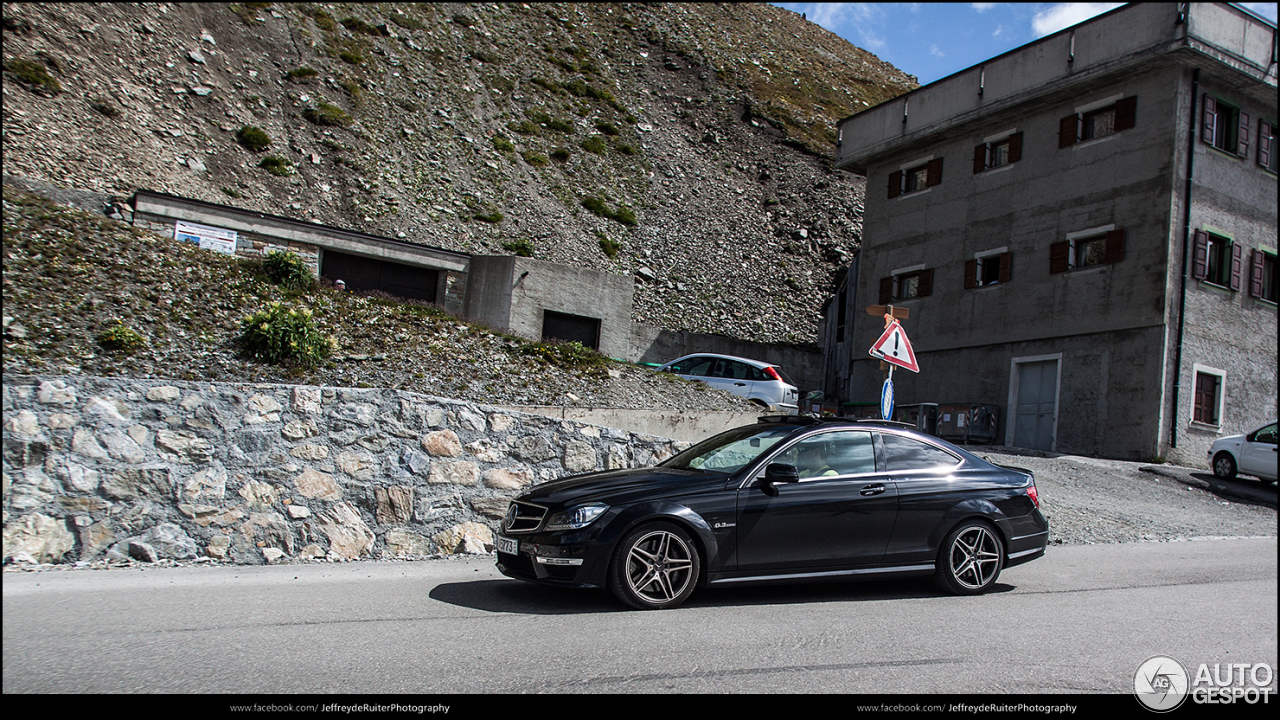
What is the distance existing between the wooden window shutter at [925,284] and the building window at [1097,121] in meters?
5.47

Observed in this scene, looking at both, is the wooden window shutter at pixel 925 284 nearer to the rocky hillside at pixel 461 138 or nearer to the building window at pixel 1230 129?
the rocky hillside at pixel 461 138

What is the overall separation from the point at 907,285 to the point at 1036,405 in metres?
6.40

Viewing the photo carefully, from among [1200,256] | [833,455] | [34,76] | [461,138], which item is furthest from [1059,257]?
[34,76]

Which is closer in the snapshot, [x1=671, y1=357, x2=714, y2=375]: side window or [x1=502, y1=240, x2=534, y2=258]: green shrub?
[x1=671, y1=357, x2=714, y2=375]: side window

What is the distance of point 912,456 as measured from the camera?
23.8ft

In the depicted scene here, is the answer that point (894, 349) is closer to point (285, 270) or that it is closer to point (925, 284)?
point (285, 270)

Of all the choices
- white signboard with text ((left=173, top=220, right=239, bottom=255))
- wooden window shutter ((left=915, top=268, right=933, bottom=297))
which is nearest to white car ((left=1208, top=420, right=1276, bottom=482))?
wooden window shutter ((left=915, top=268, right=933, bottom=297))

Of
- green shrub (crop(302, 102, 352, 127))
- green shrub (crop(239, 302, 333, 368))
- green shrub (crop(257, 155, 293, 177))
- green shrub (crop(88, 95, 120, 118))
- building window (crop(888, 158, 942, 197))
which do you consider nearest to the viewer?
green shrub (crop(239, 302, 333, 368))

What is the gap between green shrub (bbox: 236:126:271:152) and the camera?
99.1 ft

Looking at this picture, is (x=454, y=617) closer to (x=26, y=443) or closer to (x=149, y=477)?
(x=149, y=477)

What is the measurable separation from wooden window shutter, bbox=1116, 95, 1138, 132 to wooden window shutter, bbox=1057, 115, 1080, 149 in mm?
1127

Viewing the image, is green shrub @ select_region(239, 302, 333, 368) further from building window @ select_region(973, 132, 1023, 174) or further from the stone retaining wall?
building window @ select_region(973, 132, 1023, 174)

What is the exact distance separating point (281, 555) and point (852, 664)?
18.8 feet

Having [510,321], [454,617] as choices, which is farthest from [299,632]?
[510,321]
